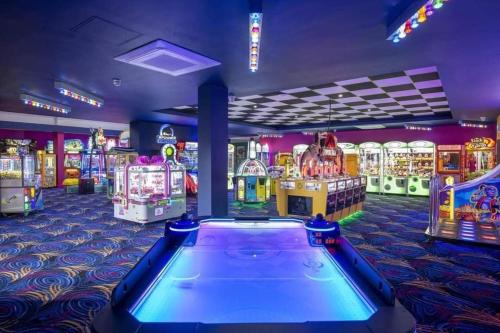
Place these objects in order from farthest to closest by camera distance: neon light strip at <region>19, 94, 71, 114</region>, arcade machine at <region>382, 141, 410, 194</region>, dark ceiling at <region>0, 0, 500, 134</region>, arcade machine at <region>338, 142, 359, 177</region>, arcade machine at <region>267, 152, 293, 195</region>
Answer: arcade machine at <region>338, 142, 359, 177</region> < arcade machine at <region>382, 141, 410, 194</region> < arcade machine at <region>267, 152, 293, 195</region> < neon light strip at <region>19, 94, 71, 114</region> < dark ceiling at <region>0, 0, 500, 134</region>

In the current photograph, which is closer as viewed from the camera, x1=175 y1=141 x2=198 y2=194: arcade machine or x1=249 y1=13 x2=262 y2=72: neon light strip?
x1=249 y1=13 x2=262 y2=72: neon light strip

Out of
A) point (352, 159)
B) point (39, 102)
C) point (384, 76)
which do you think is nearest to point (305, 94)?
point (384, 76)

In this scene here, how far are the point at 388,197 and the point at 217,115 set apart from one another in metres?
7.60

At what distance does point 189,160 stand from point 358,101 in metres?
6.33

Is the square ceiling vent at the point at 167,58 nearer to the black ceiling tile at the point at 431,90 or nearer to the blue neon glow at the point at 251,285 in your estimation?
the blue neon glow at the point at 251,285

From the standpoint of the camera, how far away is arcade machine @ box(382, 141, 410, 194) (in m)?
10.9

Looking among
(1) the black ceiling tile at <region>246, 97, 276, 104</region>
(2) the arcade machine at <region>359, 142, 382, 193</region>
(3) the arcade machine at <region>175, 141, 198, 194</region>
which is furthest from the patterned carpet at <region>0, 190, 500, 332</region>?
(2) the arcade machine at <region>359, 142, 382, 193</region>

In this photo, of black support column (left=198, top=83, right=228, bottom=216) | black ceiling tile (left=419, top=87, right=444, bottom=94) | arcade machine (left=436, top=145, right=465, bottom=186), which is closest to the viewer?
black support column (left=198, top=83, right=228, bottom=216)

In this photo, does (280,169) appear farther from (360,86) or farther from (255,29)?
(255,29)

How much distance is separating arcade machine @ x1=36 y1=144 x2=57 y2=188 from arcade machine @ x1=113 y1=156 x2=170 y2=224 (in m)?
7.69

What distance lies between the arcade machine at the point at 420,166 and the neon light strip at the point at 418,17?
9.19m

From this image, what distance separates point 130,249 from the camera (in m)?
4.47

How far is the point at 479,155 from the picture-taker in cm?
979

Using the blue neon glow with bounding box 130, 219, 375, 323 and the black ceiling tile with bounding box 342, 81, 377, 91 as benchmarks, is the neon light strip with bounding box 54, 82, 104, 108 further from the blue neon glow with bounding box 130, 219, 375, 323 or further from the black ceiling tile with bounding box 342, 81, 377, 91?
the black ceiling tile with bounding box 342, 81, 377, 91
